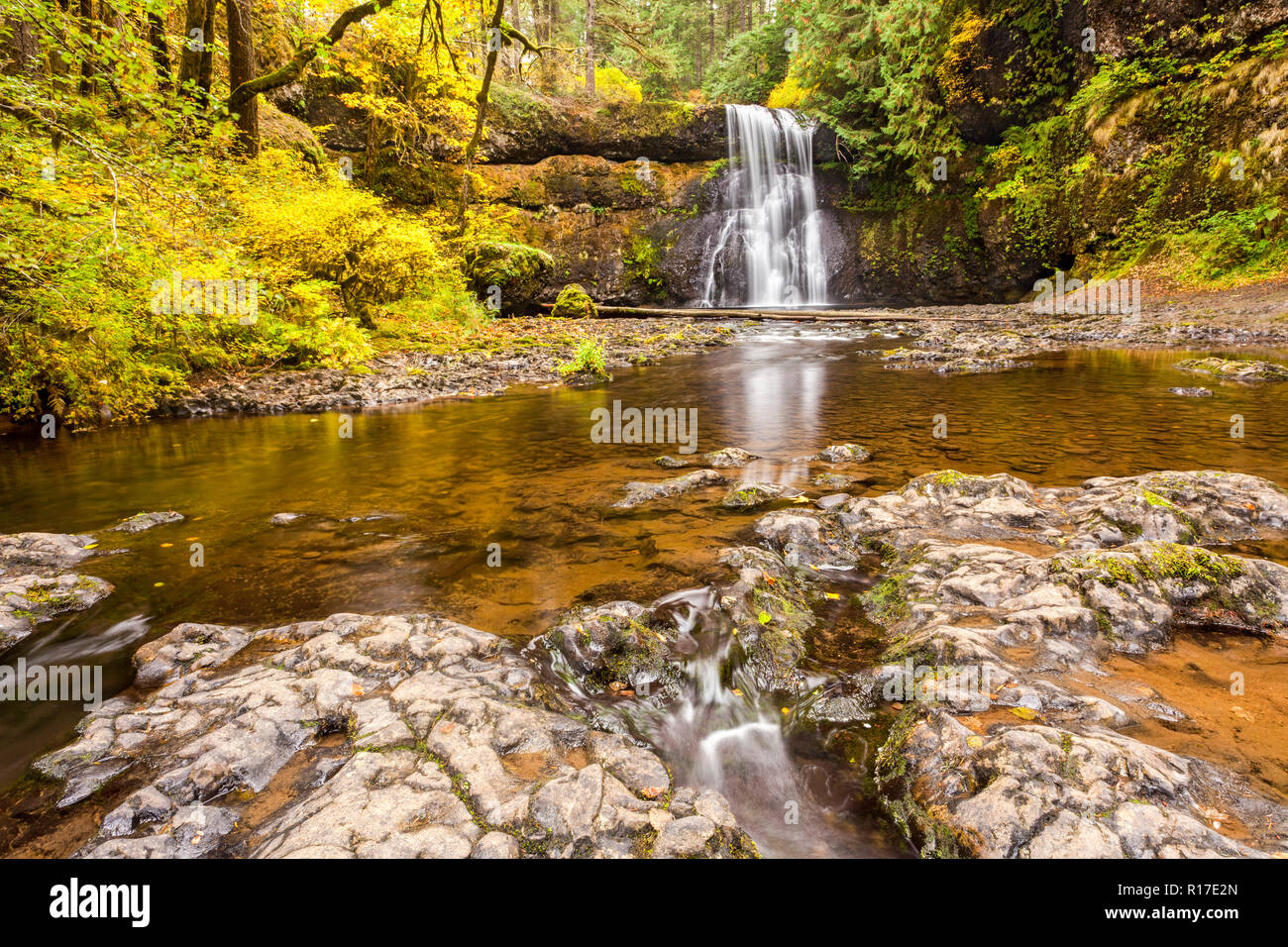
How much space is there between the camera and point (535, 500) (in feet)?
16.4

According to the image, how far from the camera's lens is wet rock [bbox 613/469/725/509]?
4.82 metres

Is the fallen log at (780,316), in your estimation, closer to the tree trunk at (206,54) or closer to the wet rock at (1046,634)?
the tree trunk at (206,54)

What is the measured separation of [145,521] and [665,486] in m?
4.16

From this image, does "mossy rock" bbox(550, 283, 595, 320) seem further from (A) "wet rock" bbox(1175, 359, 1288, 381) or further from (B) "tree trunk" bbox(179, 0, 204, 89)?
(A) "wet rock" bbox(1175, 359, 1288, 381)

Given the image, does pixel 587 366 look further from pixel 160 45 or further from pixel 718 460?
pixel 160 45

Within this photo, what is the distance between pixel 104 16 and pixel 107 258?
627cm

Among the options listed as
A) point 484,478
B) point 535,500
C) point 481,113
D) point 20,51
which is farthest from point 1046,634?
point 481,113

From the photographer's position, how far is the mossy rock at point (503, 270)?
683 inches

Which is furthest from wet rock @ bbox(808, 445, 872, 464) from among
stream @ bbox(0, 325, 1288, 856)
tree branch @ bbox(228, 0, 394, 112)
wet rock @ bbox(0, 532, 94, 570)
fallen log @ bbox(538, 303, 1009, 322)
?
fallen log @ bbox(538, 303, 1009, 322)

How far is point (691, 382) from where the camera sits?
10891 millimetres

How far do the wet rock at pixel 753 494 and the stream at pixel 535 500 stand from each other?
208 mm

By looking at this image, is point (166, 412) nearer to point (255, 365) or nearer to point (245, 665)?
point (255, 365)

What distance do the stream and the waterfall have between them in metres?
16.7
